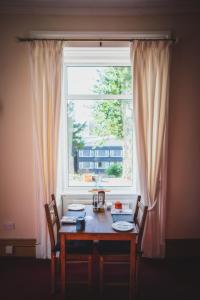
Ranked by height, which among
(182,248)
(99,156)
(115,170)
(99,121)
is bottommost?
(182,248)

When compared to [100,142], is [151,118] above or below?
above

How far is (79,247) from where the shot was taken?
2.20 metres

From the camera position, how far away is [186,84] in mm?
2789

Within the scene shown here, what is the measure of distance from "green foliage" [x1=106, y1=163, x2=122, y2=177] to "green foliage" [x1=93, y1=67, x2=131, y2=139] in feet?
1.34

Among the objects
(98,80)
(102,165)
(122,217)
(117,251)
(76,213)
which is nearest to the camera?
(117,251)

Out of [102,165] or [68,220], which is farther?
[102,165]

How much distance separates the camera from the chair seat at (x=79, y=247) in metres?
2.18

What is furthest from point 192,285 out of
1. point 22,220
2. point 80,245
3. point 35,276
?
point 22,220

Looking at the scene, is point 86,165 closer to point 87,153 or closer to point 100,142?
point 87,153

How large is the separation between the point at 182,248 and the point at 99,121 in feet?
6.49

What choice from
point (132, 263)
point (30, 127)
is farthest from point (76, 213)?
Answer: point (30, 127)

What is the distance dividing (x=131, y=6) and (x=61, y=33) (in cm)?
89

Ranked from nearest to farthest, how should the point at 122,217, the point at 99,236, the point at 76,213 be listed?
the point at 99,236 → the point at 122,217 → the point at 76,213

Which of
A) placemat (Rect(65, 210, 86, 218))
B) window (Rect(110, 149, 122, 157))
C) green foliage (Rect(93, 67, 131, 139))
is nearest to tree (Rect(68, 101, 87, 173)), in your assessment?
green foliage (Rect(93, 67, 131, 139))
